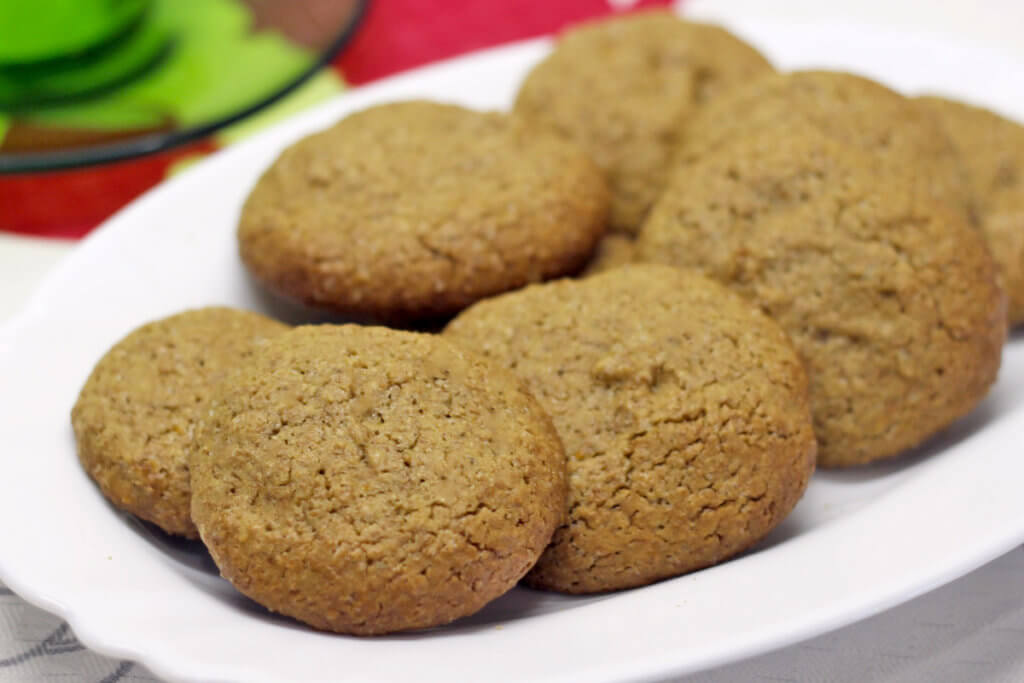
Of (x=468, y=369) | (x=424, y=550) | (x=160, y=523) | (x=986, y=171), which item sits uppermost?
(x=986, y=171)

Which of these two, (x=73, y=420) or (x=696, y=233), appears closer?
(x=73, y=420)

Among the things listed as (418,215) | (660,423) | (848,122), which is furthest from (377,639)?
(848,122)

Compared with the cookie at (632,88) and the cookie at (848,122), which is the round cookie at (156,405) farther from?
the cookie at (848,122)

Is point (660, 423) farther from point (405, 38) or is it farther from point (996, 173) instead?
point (405, 38)

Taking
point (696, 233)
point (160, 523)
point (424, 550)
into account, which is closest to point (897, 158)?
point (696, 233)

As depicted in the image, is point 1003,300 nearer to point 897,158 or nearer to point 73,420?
point 897,158

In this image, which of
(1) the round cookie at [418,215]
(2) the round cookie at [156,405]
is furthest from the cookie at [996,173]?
(2) the round cookie at [156,405]

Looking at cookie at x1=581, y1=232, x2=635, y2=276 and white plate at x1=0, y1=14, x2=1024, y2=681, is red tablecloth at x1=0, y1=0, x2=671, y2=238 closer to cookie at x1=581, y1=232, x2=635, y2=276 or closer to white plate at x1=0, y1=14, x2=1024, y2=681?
white plate at x1=0, y1=14, x2=1024, y2=681
